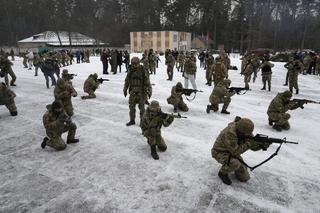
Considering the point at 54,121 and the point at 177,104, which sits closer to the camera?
the point at 54,121

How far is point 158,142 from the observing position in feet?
19.3

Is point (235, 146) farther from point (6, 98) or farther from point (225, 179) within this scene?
point (6, 98)

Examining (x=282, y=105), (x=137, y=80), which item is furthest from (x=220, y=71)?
(x=137, y=80)

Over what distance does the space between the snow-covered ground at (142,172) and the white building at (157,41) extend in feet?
142

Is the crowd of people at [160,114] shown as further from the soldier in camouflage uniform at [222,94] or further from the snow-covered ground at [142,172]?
the snow-covered ground at [142,172]

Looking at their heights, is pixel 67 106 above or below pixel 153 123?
below

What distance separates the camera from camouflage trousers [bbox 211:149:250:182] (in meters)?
4.55

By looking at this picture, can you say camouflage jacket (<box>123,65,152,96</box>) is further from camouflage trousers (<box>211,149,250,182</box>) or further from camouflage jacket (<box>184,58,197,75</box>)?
camouflage jacket (<box>184,58,197,75</box>)

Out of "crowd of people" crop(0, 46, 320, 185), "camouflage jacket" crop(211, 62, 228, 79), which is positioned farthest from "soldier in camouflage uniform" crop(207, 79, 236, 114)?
"camouflage jacket" crop(211, 62, 228, 79)

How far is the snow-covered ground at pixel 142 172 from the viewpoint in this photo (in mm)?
4215

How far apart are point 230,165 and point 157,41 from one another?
48375 millimetres

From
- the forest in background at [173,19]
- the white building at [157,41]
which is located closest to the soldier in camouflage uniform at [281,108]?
the white building at [157,41]

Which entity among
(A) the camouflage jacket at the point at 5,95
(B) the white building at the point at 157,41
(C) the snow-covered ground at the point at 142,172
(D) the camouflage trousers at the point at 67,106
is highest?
(B) the white building at the point at 157,41

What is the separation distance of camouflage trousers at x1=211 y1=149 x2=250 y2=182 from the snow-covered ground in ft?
0.51
